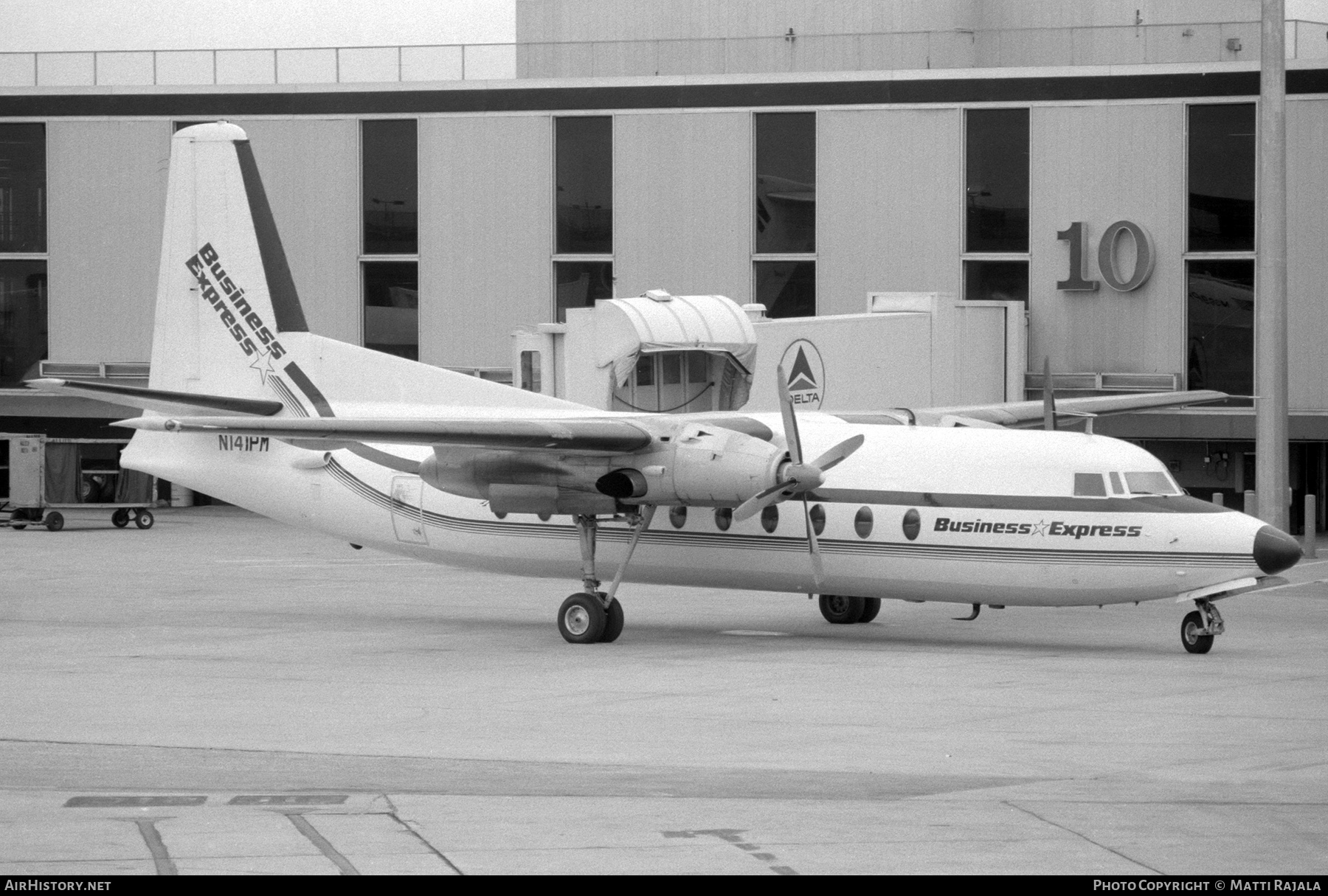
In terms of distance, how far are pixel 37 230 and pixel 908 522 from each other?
3813 centimetres

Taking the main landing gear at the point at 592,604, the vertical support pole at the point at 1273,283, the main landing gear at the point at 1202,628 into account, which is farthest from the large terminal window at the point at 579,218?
the main landing gear at the point at 1202,628

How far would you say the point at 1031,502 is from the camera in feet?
67.1

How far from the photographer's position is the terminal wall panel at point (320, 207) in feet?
162

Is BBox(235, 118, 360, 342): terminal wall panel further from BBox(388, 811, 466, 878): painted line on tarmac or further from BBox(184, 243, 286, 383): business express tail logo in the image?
BBox(388, 811, 466, 878): painted line on tarmac

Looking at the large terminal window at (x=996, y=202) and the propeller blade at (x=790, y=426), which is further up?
the large terminal window at (x=996, y=202)

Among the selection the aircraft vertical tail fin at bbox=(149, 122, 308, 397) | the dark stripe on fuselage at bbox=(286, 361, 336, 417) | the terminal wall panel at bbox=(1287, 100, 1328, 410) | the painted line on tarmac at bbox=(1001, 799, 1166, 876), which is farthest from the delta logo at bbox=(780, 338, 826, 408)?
the painted line on tarmac at bbox=(1001, 799, 1166, 876)

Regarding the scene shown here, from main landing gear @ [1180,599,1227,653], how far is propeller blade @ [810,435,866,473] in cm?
459

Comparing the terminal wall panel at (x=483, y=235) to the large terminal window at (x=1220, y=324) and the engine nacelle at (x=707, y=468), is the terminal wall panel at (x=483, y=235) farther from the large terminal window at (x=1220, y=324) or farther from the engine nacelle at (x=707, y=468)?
the engine nacelle at (x=707, y=468)

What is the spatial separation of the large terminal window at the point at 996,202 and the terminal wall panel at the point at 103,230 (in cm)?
2364

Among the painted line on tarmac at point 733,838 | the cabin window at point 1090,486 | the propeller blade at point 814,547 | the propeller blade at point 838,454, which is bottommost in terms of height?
the painted line on tarmac at point 733,838

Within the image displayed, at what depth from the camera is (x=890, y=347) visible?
126ft

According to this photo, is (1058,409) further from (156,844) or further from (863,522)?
(156,844)

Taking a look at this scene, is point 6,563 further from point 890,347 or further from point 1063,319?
point 1063,319

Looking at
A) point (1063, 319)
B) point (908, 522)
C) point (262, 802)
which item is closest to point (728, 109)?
point (1063, 319)
